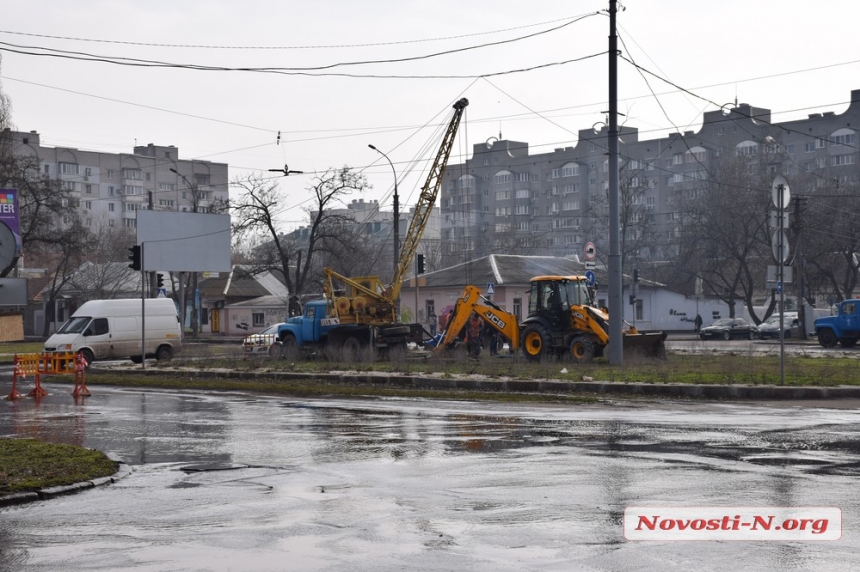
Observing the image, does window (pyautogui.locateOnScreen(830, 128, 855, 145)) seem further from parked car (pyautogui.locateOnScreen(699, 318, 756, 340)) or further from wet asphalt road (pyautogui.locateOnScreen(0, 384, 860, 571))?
wet asphalt road (pyautogui.locateOnScreen(0, 384, 860, 571))

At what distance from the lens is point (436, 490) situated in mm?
9922

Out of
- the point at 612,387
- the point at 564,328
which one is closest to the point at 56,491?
the point at 612,387

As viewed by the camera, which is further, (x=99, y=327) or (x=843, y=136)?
(x=843, y=136)

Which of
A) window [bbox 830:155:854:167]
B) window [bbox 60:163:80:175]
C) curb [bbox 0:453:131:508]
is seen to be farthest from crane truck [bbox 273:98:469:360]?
window [bbox 60:163:80:175]

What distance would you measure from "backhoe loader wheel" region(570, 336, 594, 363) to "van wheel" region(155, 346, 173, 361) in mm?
16962

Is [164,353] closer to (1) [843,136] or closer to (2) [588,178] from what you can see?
(1) [843,136]

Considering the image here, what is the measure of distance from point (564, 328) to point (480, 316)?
3.87m

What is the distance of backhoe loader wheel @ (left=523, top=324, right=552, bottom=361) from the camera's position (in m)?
31.9

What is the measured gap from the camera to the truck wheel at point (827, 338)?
45.2 m

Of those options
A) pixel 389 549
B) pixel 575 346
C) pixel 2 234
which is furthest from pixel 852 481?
pixel 575 346

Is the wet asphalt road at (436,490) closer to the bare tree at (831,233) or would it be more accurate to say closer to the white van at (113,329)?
the white van at (113,329)

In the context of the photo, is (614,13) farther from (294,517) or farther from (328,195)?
(328,195)

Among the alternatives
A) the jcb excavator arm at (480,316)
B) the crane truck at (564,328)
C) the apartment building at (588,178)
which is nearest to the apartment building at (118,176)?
the apartment building at (588,178)

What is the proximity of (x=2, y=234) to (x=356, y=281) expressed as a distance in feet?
99.7
